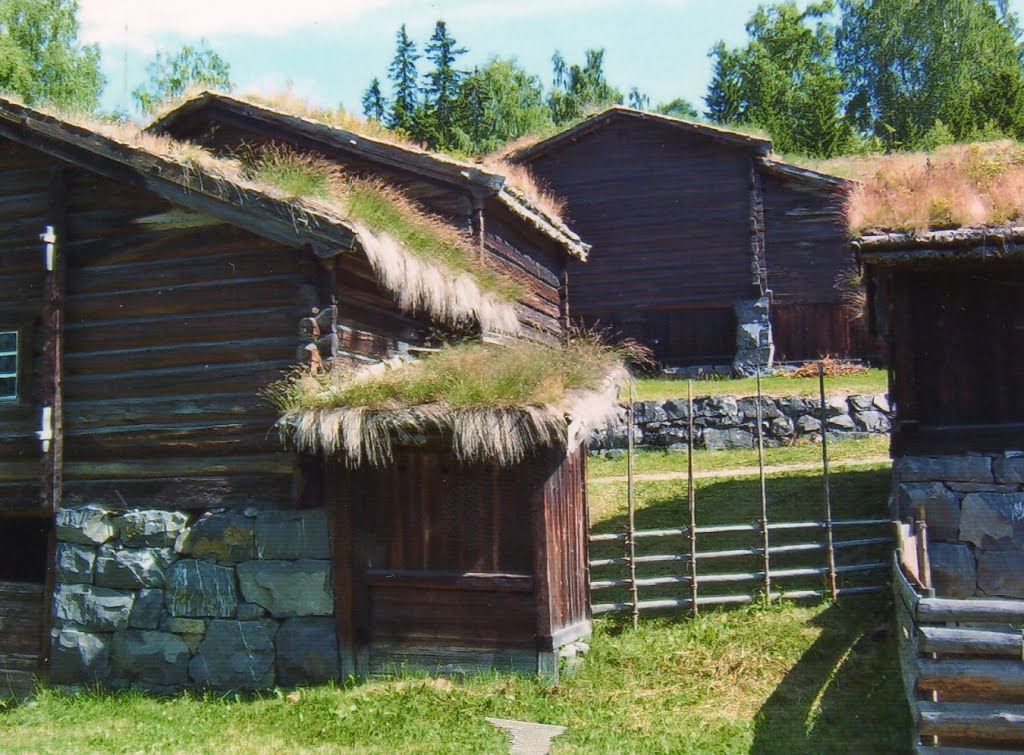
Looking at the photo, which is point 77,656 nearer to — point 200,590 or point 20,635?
point 20,635

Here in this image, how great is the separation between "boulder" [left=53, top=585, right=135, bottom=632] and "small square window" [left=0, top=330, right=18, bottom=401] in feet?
6.70

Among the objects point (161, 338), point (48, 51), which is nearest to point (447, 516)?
point (161, 338)

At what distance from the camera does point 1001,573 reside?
10750mm

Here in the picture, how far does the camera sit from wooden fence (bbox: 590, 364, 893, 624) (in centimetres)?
1119

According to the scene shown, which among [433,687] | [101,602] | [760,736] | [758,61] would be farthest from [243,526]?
[758,61]

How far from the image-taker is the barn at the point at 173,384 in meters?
9.81

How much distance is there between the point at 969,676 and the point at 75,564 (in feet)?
26.4

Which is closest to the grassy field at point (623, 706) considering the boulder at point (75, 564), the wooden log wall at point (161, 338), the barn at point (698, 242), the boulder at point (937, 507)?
the boulder at point (937, 507)

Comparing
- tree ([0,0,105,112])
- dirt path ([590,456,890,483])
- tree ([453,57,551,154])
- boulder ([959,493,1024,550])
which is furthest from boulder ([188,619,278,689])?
tree ([453,57,551,154])

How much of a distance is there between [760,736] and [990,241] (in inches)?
209

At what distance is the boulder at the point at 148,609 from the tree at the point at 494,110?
35855 mm

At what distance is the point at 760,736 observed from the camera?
27.1 ft

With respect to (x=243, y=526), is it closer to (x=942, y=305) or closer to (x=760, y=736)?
(x=760, y=736)

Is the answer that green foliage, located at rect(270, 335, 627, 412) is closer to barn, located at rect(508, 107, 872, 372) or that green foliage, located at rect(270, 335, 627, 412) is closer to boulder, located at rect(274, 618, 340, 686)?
boulder, located at rect(274, 618, 340, 686)
